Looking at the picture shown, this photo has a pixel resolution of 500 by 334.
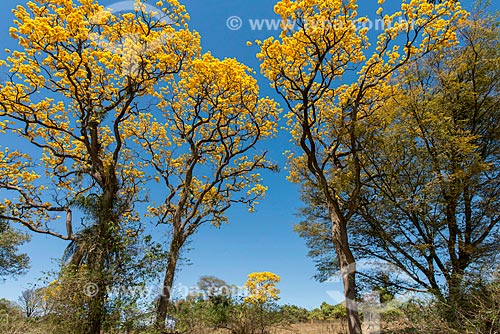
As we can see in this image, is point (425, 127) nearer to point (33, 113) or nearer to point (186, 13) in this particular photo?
point (186, 13)

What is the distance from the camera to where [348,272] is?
9.06 meters

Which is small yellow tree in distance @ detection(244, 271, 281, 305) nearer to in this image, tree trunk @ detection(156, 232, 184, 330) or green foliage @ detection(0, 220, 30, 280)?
tree trunk @ detection(156, 232, 184, 330)

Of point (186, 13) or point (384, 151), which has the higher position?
point (186, 13)

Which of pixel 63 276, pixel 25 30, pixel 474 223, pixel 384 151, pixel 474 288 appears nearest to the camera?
pixel 474 288

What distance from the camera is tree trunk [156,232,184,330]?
7.83 metres

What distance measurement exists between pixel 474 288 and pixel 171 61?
28.1 feet

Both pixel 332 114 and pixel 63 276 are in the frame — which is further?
pixel 332 114

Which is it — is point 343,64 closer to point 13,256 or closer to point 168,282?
point 168,282

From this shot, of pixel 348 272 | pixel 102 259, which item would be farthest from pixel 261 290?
pixel 102 259

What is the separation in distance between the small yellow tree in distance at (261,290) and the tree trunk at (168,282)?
3.63 meters

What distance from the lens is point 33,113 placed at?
8367mm

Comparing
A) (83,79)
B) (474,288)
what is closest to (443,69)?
(474,288)

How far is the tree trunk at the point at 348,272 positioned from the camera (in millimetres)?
8406

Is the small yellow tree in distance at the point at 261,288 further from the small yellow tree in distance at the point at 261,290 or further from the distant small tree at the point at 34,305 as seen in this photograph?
the distant small tree at the point at 34,305
